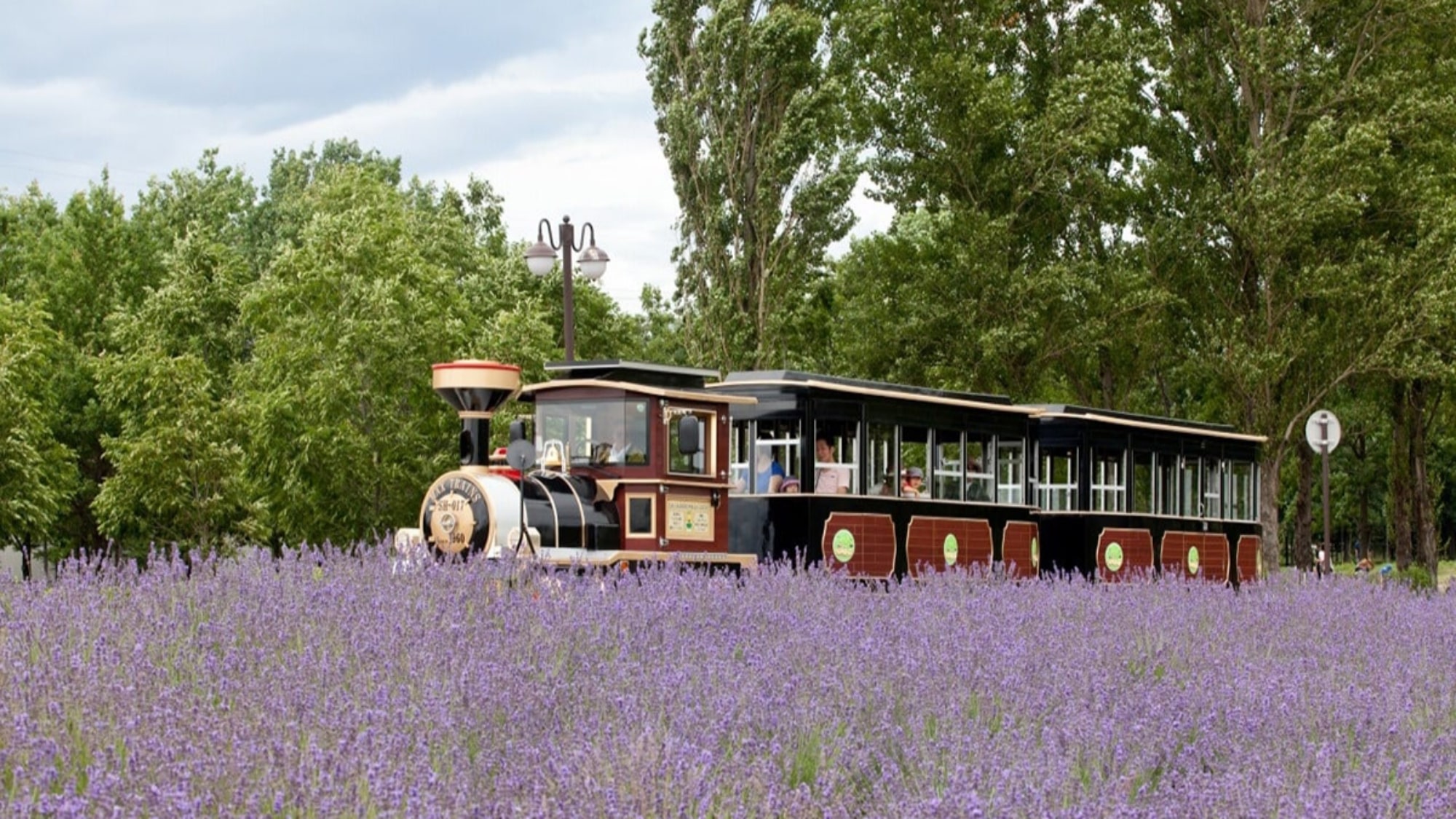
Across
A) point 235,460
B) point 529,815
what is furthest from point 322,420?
point 529,815

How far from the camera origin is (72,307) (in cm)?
4525

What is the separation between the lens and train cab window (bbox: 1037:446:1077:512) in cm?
2369

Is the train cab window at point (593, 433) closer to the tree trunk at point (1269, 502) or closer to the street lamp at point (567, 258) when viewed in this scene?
the street lamp at point (567, 258)

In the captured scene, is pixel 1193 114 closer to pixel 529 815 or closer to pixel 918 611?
pixel 918 611

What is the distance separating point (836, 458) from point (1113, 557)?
5740mm

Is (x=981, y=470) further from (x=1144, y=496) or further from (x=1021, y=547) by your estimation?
(x=1144, y=496)

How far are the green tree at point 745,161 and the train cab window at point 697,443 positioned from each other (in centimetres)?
1300

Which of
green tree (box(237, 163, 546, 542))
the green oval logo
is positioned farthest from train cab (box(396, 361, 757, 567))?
green tree (box(237, 163, 546, 542))

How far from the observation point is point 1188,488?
84.9 ft

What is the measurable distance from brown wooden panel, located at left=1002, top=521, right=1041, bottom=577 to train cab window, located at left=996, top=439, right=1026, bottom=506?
1.18 ft

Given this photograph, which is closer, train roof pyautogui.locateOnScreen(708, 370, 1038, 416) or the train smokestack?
the train smokestack

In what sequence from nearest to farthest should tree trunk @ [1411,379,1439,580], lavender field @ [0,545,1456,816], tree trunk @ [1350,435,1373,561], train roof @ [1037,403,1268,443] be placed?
lavender field @ [0,545,1456,816] → train roof @ [1037,403,1268,443] → tree trunk @ [1411,379,1439,580] → tree trunk @ [1350,435,1373,561]

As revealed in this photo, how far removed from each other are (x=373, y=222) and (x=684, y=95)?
658cm

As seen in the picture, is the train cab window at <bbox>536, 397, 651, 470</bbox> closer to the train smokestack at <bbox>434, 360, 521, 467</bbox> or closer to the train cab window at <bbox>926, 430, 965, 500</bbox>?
the train smokestack at <bbox>434, 360, 521, 467</bbox>
